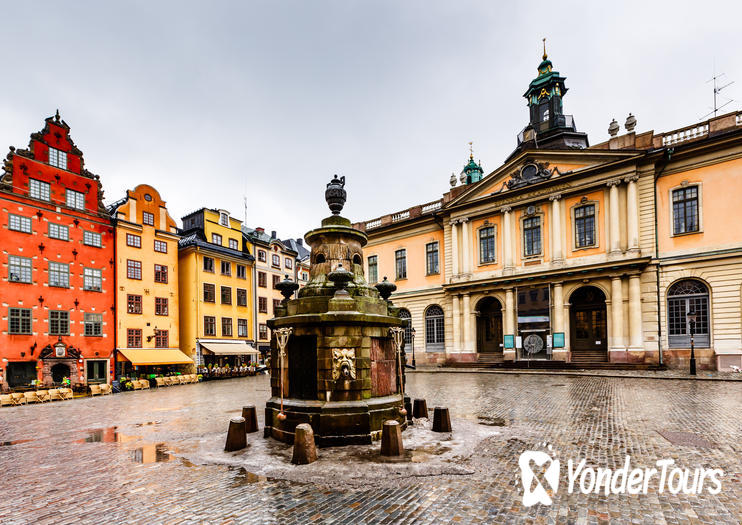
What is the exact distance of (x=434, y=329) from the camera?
40000 millimetres

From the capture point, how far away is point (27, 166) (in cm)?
2750

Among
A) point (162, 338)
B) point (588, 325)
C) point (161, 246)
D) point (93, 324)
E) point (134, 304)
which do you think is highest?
point (161, 246)

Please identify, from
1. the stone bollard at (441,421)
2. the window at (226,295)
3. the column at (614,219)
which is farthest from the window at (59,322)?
the column at (614,219)

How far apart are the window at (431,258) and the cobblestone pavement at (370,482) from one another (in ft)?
84.3

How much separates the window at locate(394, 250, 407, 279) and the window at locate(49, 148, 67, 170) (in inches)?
1119

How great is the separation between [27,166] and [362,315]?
95.0ft

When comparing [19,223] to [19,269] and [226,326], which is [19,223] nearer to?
[19,269]

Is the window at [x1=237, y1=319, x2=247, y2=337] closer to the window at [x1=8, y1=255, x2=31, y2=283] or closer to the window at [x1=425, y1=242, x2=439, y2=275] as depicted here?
the window at [x1=8, y1=255, x2=31, y2=283]

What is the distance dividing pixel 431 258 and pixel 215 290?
800 inches

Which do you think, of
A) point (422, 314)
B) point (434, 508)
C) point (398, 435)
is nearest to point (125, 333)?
point (422, 314)

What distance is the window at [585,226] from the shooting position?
31.2m

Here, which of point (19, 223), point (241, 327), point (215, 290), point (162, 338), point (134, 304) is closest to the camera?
point (19, 223)

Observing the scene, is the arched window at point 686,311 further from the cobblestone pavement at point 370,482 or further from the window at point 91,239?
the window at point 91,239

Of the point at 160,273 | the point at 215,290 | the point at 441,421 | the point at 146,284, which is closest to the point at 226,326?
the point at 215,290
